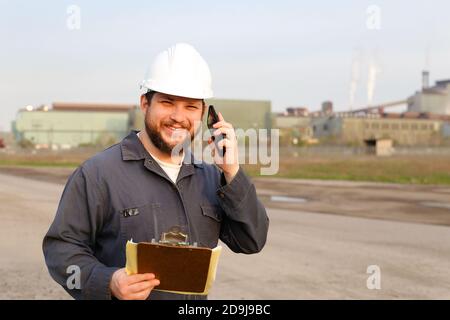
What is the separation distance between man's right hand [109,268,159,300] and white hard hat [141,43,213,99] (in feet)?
2.53

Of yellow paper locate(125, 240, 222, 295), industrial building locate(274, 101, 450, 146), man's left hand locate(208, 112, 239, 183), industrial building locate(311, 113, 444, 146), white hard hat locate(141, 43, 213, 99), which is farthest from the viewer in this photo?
industrial building locate(311, 113, 444, 146)

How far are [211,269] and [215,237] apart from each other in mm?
407

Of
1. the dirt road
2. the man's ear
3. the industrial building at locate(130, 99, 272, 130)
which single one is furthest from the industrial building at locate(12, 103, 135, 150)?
the man's ear

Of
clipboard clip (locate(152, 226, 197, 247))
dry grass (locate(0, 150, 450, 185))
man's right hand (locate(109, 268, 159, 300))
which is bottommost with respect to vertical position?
dry grass (locate(0, 150, 450, 185))

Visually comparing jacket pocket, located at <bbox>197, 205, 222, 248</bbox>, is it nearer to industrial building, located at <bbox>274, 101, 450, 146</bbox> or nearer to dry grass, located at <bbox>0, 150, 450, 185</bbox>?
dry grass, located at <bbox>0, 150, 450, 185</bbox>

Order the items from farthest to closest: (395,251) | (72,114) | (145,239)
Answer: (72,114)
(395,251)
(145,239)

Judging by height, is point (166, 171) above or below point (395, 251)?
above

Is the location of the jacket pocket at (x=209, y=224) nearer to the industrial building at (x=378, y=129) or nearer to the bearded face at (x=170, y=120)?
the bearded face at (x=170, y=120)

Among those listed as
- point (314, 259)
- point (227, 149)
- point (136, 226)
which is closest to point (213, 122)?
point (227, 149)

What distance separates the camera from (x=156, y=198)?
2.69 meters

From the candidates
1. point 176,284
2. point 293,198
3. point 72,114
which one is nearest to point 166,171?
point 176,284

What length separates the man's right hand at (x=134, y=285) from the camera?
237cm

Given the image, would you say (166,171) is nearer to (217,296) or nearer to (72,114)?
(217,296)

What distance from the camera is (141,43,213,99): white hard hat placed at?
2.73 meters
